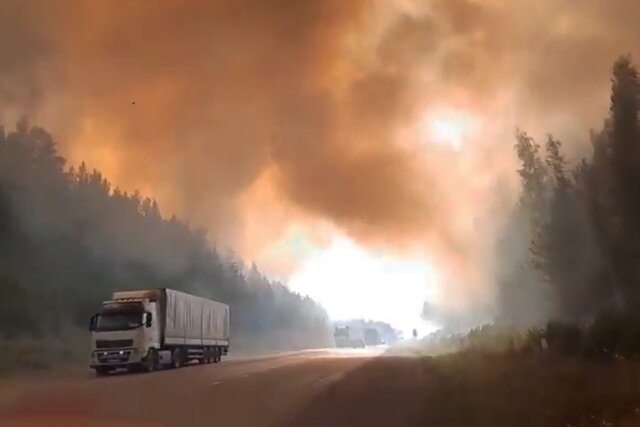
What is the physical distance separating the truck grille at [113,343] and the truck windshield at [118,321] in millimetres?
487

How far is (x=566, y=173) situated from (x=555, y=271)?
5152mm

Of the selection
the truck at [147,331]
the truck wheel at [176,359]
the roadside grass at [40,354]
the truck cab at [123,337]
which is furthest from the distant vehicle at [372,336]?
the truck cab at [123,337]

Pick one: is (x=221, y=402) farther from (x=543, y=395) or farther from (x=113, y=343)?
(x=113, y=343)

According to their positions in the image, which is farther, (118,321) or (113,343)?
(118,321)

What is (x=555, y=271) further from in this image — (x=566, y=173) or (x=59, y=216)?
(x=59, y=216)

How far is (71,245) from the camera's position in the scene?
5688 cm

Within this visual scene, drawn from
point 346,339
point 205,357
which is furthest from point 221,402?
point 346,339

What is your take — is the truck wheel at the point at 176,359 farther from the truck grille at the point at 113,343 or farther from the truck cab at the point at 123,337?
the truck grille at the point at 113,343

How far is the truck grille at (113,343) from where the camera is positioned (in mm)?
31859

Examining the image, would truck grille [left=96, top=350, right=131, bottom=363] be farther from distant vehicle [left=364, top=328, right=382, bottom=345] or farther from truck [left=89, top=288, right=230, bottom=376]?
distant vehicle [left=364, top=328, right=382, bottom=345]

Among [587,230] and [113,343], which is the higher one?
[587,230]

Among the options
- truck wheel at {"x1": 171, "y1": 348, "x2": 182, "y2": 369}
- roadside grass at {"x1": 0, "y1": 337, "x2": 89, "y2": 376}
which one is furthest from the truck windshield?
roadside grass at {"x1": 0, "y1": 337, "x2": 89, "y2": 376}

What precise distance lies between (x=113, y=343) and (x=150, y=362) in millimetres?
1825

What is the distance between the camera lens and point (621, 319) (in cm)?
2039
